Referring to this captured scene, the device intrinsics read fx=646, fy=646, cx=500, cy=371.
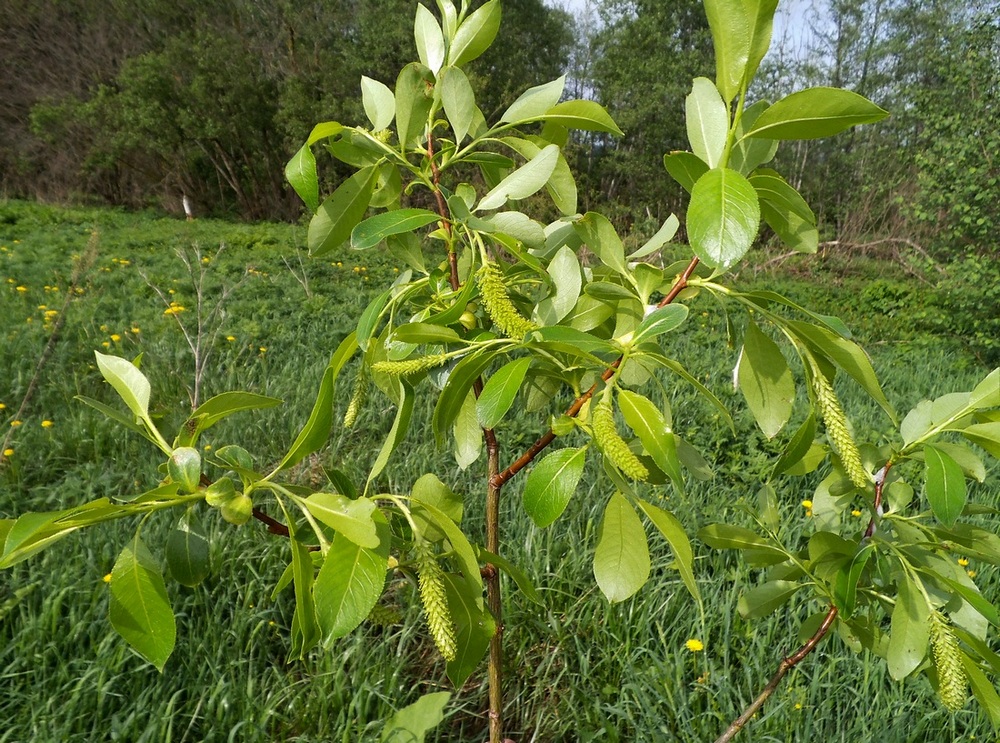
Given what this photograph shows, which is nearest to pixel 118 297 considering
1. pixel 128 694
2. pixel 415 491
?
pixel 128 694

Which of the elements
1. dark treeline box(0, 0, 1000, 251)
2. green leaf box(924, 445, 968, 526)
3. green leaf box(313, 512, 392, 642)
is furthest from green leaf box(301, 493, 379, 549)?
dark treeline box(0, 0, 1000, 251)

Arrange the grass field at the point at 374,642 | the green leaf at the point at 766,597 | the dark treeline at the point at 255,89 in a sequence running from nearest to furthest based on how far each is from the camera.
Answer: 1. the green leaf at the point at 766,597
2. the grass field at the point at 374,642
3. the dark treeline at the point at 255,89

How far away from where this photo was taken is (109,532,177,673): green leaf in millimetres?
442

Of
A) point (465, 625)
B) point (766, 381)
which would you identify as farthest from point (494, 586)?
point (766, 381)

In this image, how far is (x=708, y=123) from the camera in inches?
19.2

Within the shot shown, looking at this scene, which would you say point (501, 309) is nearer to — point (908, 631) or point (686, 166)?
point (686, 166)

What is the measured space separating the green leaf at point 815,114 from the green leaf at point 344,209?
316mm

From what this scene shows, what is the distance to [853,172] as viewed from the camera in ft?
45.6

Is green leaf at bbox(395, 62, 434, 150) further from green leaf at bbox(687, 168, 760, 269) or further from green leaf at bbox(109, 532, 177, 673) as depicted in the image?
green leaf at bbox(109, 532, 177, 673)

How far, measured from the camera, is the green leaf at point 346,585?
0.41 meters

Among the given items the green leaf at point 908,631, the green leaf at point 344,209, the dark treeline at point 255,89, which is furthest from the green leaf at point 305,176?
the dark treeline at point 255,89

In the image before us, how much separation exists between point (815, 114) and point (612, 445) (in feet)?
0.84

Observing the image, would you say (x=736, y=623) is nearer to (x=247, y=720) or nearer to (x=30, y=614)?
(x=247, y=720)

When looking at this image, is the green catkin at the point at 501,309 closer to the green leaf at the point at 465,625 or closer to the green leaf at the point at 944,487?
the green leaf at the point at 465,625
